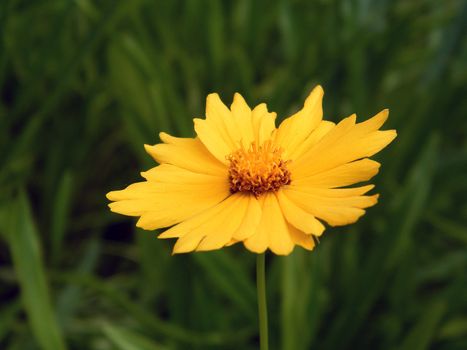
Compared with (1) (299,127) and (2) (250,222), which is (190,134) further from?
(2) (250,222)

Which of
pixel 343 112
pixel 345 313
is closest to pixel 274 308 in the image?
pixel 345 313

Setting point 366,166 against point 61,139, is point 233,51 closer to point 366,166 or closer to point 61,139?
point 61,139

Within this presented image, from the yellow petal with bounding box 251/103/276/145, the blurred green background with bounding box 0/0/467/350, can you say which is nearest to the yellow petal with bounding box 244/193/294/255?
the yellow petal with bounding box 251/103/276/145

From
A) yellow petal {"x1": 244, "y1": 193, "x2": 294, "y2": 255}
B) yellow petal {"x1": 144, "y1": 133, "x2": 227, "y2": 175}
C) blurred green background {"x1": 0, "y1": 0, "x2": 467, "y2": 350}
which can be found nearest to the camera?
yellow petal {"x1": 244, "y1": 193, "x2": 294, "y2": 255}

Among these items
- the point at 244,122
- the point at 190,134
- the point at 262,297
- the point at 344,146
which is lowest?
the point at 262,297

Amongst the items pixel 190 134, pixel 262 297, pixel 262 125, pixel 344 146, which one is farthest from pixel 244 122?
pixel 190 134

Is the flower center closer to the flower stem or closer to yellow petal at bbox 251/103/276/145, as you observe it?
yellow petal at bbox 251/103/276/145

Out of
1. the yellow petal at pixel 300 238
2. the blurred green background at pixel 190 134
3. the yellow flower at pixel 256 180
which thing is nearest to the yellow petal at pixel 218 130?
the yellow flower at pixel 256 180
